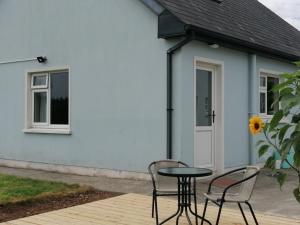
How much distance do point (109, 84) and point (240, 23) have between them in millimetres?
3978

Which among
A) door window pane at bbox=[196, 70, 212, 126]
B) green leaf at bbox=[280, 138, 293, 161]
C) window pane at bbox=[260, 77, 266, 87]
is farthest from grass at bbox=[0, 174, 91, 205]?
window pane at bbox=[260, 77, 266, 87]

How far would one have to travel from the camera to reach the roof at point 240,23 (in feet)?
29.9

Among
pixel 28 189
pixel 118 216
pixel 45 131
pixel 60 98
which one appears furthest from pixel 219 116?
pixel 118 216

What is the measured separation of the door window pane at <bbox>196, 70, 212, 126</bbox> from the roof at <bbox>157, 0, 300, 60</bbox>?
101 cm

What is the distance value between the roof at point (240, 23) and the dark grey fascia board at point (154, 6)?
0.39 feet

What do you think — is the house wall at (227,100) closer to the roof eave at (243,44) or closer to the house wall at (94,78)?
the roof eave at (243,44)

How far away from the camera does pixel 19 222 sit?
5.90m

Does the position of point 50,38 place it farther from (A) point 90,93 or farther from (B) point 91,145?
(B) point 91,145

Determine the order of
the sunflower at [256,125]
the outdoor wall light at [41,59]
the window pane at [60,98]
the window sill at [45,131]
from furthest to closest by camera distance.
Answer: the outdoor wall light at [41,59] < the window pane at [60,98] < the window sill at [45,131] < the sunflower at [256,125]

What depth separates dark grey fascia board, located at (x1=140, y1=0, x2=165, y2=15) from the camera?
8984 millimetres

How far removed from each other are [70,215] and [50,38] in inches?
245

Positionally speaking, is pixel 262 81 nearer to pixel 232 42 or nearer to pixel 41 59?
pixel 232 42

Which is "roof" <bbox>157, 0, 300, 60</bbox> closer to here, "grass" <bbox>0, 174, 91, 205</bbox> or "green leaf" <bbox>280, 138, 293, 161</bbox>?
"grass" <bbox>0, 174, 91, 205</bbox>

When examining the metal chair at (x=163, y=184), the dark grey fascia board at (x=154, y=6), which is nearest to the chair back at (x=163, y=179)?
the metal chair at (x=163, y=184)
